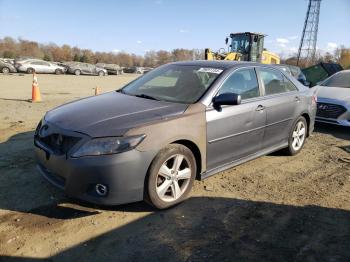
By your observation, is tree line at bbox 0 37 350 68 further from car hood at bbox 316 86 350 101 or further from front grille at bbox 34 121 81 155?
front grille at bbox 34 121 81 155

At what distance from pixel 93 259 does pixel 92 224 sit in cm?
60

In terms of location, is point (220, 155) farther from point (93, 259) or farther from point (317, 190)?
point (93, 259)

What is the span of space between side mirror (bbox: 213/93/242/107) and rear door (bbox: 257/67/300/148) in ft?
3.39

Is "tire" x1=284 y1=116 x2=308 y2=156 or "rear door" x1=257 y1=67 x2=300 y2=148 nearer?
"rear door" x1=257 y1=67 x2=300 y2=148

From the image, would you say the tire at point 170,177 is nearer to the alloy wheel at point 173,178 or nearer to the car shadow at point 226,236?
the alloy wheel at point 173,178

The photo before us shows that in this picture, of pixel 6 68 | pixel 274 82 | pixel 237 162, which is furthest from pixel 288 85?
pixel 6 68

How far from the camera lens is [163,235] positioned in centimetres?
342

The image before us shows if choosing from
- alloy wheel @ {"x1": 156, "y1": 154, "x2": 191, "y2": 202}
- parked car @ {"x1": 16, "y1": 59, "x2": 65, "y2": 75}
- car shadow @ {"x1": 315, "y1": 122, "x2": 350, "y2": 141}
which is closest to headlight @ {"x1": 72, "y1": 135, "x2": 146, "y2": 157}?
alloy wheel @ {"x1": 156, "y1": 154, "x2": 191, "y2": 202}

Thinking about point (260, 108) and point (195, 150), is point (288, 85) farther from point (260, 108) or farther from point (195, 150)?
point (195, 150)

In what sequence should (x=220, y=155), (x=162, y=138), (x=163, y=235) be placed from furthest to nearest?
(x=220, y=155) < (x=162, y=138) < (x=163, y=235)

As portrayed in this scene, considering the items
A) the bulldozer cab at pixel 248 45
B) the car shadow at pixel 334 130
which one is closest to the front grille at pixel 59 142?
the car shadow at pixel 334 130

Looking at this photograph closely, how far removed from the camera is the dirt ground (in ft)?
10.3

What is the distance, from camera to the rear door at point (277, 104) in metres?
5.22

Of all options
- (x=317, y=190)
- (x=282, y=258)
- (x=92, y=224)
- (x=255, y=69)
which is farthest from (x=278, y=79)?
(x=92, y=224)
